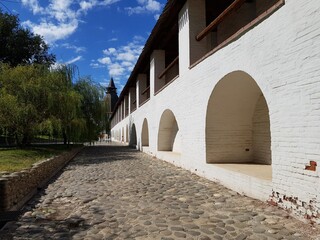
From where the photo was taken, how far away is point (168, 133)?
45.3 feet

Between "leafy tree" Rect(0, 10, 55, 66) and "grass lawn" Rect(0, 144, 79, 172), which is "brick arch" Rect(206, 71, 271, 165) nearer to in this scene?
"grass lawn" Rect(0, 144, 79, 172)

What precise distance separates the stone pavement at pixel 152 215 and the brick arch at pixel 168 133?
6361 millimetres

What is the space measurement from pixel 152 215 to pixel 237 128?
3.91 m

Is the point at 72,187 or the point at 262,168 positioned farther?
the point at 72,187

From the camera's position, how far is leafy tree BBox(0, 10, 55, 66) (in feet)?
72.1

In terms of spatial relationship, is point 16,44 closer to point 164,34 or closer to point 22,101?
point 22,101

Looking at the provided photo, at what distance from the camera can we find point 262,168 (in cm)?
657

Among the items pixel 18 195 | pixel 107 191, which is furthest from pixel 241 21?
pixel 18 195

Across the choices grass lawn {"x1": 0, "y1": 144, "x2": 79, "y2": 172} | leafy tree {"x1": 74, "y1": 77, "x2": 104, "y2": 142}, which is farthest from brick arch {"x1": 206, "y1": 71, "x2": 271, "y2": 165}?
leafy tree {"x1": 74, "y1": 77, "x2": 104, "y2": 142}

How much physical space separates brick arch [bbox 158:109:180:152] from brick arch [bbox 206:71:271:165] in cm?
559

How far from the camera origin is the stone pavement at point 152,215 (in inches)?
147

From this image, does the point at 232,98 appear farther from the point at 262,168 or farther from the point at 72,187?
the point at 72,187

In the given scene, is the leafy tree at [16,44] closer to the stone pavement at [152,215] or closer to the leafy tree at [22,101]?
the leafy tree at [22,101]

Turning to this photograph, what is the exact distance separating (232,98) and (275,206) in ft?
10.6
